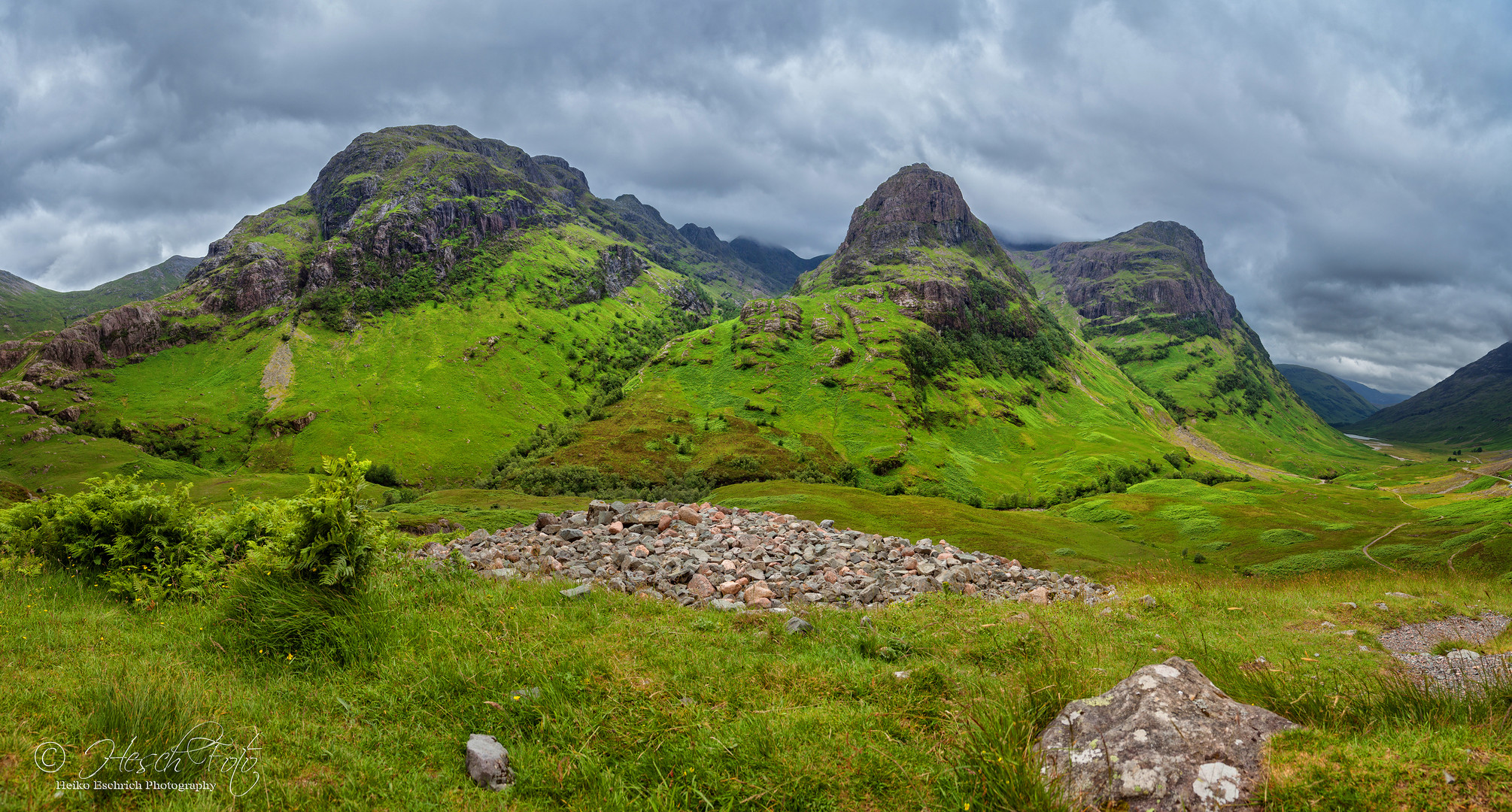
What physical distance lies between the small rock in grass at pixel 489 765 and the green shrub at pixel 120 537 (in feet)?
30.0

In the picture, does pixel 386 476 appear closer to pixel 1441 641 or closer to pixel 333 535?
pixel 333 535

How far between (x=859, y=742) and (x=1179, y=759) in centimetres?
281

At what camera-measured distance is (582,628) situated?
9328 mm

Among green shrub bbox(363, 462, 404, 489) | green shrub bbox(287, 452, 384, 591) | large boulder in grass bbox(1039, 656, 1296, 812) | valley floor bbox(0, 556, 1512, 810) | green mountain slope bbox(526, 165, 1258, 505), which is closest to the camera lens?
large boulder in grass bbox(1039, 656, 1296, 812)

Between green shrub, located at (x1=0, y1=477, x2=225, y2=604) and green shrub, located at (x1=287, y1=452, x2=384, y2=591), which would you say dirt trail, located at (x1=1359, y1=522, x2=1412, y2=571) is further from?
green shrub, located at (x1=0, y1=477, x2=225, y2=604)

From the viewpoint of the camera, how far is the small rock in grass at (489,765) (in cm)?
565

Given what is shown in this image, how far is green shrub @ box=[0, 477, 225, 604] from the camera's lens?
11320 millimetres

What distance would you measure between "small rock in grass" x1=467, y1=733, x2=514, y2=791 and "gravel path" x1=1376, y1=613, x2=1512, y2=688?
38.7 ft

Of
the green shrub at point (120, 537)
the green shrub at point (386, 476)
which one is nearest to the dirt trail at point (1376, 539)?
the green shrub at point (120, 537)

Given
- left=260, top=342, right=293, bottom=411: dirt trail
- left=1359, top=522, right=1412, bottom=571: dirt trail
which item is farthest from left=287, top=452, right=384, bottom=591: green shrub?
left=260, top=342, right=293, bottom=411: dirt trail

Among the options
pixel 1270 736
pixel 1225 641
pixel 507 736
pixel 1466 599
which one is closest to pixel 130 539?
pixel 507 736

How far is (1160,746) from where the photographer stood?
500cm

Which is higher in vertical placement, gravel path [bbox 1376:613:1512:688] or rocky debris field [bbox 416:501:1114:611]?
gravel path [bbox 1376:613:1512:688]

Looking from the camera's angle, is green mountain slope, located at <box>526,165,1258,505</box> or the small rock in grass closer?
the small rock in grass
